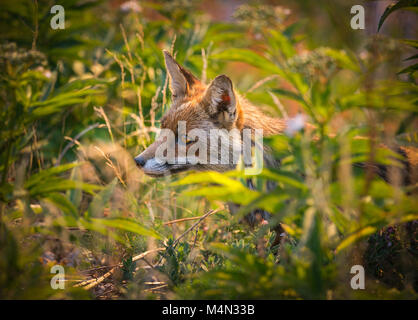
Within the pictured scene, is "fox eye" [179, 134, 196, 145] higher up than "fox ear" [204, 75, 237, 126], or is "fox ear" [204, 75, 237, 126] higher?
"fox ear" [204, 75, 237, 126]

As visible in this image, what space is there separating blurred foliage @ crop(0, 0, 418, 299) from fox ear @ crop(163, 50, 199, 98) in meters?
0.55

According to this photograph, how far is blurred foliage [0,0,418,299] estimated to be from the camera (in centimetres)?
177

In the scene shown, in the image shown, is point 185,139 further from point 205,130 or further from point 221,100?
point 221,100

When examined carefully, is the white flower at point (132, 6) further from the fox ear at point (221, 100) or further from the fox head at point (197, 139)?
the fox ear at point (221, 100)

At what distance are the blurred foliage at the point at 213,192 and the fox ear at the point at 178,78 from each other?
0.55 m

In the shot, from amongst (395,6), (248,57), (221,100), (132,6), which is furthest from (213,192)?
(132,6)

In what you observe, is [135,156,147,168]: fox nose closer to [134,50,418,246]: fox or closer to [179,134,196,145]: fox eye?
[134,50,418,246]: fox

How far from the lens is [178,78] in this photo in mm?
3316

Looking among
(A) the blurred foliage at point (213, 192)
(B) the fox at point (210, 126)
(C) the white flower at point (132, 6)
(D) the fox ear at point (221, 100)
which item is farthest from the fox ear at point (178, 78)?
(C) the white flower at point (132, 6)

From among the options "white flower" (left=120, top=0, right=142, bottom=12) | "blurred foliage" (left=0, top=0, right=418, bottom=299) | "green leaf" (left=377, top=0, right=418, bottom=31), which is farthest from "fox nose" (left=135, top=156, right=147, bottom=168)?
"white flower" (left=120, top=0, right=142, bottom=12)

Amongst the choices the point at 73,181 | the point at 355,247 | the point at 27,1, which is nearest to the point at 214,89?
the point at 73,181

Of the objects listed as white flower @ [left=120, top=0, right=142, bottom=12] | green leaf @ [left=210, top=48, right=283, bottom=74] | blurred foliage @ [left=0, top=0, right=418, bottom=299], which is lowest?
blurred foliage @ [left=0, top=0, right=418, bottom=299]
